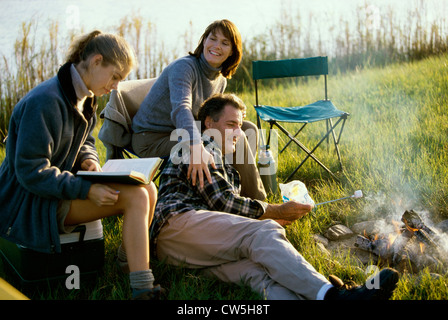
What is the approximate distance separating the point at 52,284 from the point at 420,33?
285 inches

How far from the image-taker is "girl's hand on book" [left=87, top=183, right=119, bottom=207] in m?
1.98

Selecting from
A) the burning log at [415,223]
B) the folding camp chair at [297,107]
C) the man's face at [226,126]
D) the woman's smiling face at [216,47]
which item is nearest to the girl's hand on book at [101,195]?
the man's face at [226,126]

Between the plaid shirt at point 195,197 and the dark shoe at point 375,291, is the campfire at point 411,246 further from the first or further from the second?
the plaid shirt at point 195,197

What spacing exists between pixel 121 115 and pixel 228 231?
1378mm

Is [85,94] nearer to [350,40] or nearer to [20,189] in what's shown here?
[20,189]

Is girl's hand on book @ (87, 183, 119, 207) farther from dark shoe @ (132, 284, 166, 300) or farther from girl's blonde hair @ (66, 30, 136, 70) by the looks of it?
girl's blonde hair @ (66, 30, 136, 70)

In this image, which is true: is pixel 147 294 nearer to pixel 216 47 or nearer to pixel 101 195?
pixel 101 195

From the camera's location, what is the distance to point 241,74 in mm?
7594

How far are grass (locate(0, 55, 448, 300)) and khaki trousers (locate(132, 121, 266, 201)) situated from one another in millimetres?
257

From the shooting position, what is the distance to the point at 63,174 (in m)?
1.97

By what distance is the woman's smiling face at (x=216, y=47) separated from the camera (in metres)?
3.13

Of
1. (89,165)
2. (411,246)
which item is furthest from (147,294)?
(411,246)

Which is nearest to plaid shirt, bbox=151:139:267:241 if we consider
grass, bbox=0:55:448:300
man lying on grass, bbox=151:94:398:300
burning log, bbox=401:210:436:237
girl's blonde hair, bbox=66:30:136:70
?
man lying on grass, bbox=151:94:398:300

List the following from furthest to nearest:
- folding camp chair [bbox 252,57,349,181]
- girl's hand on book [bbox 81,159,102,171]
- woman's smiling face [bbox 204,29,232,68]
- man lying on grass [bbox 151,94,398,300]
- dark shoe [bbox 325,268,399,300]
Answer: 1. folding camp chair [bbox 252,57,349,181]
2. woman's smiling face [bbox 204,29,232,68]
3. girl's hand on book [bbox 81,159,102,171]
4. man lying on grass [bbox 151,94,398,300]
5. dark shoe [bbox 325,268,399,300]
